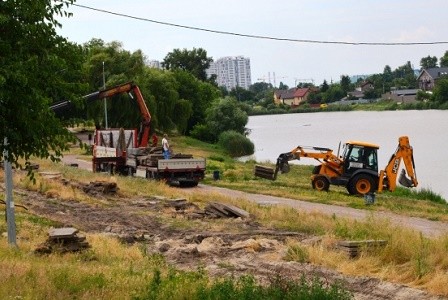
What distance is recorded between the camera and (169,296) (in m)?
10.9

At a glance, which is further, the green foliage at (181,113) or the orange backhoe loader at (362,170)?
the green foliage at (181,113)

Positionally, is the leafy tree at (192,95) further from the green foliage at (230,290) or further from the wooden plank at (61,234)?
the green foliage at (230,290)

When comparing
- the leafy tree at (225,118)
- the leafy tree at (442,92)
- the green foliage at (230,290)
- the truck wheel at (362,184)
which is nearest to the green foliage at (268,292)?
the green foliage at (230,290)

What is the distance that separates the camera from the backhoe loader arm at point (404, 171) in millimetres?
33475

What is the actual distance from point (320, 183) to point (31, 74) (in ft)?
82.4

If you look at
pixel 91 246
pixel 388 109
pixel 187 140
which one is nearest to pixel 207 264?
pixel 91 246

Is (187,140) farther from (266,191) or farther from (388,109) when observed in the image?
(388,109)

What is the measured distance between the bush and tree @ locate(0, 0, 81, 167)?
61646 millimetres

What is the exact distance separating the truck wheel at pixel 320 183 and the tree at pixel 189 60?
9259cm

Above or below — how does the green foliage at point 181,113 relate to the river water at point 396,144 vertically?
above

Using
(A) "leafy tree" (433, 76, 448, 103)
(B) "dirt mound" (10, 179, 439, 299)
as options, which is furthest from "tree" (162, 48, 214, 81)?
(B) "dirt mound" (10, 179, 439, 299)

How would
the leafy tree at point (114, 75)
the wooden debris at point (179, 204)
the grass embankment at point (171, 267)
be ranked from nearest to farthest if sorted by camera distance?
the grass embankment at point (171, 267)
the wooden debris at point (179, 204)
the leafy tree at point (114, 75)

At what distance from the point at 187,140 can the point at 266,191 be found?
45944 millimetres

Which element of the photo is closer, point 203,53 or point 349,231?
point 349,231
